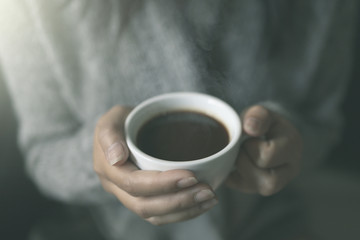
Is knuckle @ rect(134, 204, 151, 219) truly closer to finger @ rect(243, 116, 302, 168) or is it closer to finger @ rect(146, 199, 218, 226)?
finger @ rect(146, 199, 218, 226)

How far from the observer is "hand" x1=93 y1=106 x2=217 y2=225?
0.40 meters

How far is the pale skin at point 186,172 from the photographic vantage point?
0.41 m

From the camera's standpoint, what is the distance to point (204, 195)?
0.41 m

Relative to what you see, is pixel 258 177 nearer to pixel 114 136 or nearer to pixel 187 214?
pixel 187 214

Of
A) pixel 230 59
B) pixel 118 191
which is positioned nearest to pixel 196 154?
pixel 118 191

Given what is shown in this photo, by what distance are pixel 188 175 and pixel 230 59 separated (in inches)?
13.1

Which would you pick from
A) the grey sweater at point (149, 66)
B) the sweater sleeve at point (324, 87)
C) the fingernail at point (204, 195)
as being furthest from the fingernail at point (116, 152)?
the sweater sleeve at point (324, 87)

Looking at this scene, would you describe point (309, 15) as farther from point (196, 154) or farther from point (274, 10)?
point (196, 154)

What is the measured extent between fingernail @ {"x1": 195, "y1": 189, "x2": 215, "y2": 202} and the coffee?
5 centimetres

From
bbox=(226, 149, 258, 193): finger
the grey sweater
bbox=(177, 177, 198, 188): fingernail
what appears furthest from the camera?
the grey sweater

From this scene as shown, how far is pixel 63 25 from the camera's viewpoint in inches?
24.3

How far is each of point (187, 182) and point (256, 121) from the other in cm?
14

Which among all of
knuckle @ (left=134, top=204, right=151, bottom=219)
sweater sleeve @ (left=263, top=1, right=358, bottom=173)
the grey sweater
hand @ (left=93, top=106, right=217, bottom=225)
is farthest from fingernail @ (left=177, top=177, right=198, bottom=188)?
sweater sleeve @ (left=263, top=1, right=358, bottom=173)

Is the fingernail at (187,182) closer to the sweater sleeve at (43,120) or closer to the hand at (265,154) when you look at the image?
the hand at (265,154)
